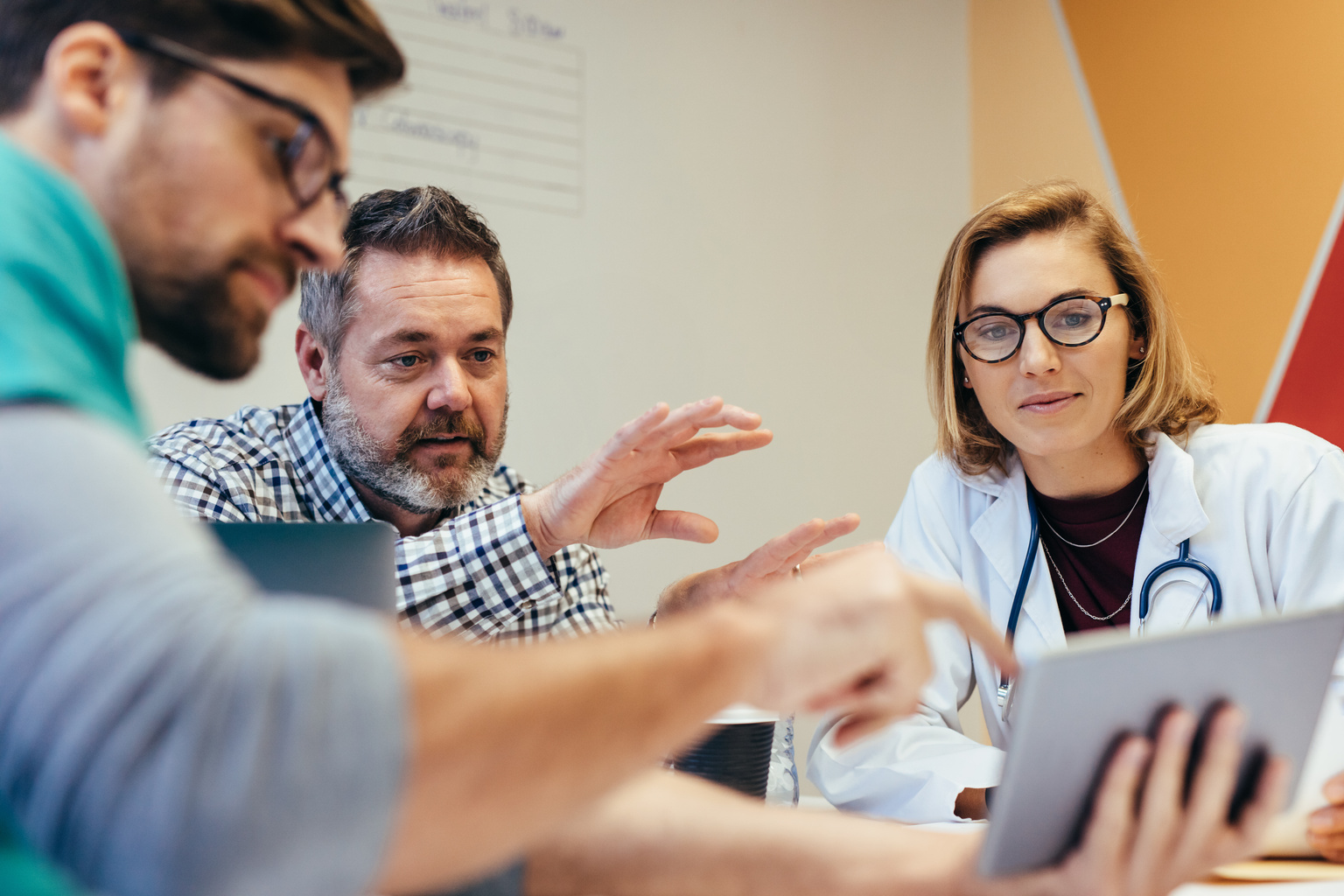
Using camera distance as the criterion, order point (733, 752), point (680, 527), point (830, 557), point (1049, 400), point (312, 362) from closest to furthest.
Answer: point (733, 752), point (830, 557), point (680, 527), point (1049, 400), point (312, 362)

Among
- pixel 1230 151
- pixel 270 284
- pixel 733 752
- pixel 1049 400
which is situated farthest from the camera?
pixel 1230 151

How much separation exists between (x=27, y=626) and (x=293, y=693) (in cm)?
10

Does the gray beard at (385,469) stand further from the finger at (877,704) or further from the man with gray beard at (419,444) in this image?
the finger at (877,704)

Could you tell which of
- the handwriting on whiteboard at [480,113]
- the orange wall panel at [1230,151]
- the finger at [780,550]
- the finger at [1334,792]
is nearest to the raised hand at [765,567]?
the finger at [780,550]

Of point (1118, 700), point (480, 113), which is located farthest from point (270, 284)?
point (480, 113)

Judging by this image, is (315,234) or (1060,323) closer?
(315,234)

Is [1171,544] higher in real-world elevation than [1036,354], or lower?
lower

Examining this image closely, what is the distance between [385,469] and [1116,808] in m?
1.50

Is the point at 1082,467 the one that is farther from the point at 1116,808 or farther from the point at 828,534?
the point at 1116,808

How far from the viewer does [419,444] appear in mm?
1929

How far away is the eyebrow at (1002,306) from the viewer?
1837 millimetres

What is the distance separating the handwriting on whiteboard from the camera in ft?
8.21

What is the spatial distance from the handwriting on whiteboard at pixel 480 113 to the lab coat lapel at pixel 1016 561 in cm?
136

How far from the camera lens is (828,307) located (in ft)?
10.5
